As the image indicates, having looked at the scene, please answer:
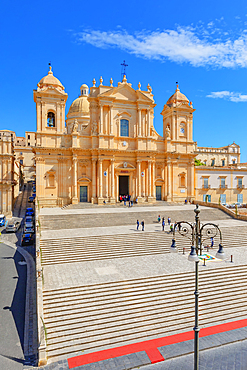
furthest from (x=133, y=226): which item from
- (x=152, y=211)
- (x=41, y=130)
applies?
(x=41, y=130)

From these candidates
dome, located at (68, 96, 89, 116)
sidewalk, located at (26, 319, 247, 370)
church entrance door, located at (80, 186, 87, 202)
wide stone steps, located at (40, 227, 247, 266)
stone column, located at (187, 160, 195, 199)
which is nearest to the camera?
sidewalk, located at (26, 319, 247, 370)

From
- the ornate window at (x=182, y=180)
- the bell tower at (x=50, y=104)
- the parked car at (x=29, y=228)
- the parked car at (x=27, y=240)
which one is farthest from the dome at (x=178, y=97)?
the parked car at (x=27, y=240)

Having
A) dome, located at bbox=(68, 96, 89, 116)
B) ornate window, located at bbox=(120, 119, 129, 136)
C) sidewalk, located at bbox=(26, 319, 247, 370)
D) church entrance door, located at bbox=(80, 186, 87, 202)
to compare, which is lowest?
sidewalk, located at bbox=(26, 319, 247, 370)

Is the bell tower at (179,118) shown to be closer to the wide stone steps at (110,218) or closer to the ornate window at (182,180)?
the ornate window at (182,180)

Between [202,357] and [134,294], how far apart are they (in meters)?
4.27

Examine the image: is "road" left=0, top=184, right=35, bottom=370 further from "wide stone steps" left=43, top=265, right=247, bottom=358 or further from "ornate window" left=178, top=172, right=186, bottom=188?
"ornate window" left=178, top=172, right=186, bottom=188

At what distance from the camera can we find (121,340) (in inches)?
425

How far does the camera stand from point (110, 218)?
27859 millimetres

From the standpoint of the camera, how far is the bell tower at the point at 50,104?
115ft

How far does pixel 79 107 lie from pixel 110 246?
38.8m

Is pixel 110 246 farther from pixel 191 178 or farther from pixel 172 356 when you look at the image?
pixel 191 178

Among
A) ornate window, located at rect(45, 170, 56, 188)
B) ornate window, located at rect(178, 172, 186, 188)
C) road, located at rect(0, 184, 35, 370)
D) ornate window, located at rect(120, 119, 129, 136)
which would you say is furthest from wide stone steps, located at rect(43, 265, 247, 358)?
ornate window, located at rect(178, 172, 186, 188)

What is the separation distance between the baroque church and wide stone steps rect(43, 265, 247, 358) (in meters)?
23.0

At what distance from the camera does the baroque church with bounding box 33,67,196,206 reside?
35406 mm
